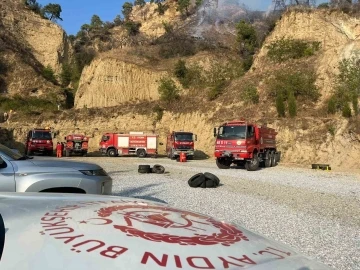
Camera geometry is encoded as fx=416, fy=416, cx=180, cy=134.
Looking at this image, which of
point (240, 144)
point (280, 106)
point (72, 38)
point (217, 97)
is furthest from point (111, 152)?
point (72, 38)

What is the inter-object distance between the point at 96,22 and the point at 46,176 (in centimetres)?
9844

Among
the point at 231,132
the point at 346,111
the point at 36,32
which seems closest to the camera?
the point at 231,132

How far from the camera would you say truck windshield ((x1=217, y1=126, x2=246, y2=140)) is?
23219 mm

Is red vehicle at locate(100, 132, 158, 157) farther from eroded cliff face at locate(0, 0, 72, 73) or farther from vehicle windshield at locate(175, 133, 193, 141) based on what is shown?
eroded cliff face at locate(0, 0, 72, 73)

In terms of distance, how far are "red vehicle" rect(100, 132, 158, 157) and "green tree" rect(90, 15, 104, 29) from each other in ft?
207

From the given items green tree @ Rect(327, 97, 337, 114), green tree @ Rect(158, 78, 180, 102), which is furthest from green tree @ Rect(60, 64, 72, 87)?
green tree @ Rect(327, 97, 337, 114)

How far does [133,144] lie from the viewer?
1535 inches

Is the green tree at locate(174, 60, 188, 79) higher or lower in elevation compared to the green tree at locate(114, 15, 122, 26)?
lower

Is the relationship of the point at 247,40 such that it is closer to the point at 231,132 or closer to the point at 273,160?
the point at 273,160

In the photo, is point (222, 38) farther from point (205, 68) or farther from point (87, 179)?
point (87, 179)

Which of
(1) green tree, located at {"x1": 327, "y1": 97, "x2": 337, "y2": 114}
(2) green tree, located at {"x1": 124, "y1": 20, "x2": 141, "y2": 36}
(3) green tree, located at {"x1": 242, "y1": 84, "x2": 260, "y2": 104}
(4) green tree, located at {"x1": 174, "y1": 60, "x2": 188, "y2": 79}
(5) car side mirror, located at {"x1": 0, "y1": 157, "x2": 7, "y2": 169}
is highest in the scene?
(2) green tree, located at {"x1": 124, "y1": 20, "x2": 141, "y2": 36}

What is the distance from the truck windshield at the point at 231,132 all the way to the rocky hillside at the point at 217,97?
932cm

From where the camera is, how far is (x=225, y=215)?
30.7 ft

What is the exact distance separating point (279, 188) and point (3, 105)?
51.1 metres
